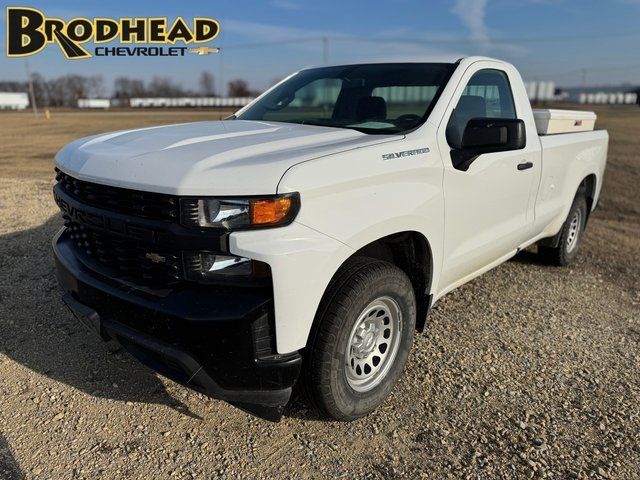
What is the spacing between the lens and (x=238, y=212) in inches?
87.7

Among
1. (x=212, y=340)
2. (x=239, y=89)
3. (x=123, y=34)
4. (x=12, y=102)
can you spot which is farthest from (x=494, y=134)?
(x=12, y=102)

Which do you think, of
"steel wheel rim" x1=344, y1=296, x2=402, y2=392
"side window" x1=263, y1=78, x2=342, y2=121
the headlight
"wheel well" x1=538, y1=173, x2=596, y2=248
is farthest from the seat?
"wheel well" x1=538, y1=173, x2=596, y2=248

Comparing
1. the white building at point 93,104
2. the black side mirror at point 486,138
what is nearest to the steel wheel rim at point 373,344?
the black side mirror at point 486,138

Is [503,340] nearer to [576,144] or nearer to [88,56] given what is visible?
[576,144]

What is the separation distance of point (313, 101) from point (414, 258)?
159cm

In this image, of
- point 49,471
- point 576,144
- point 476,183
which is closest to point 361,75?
point 476,183

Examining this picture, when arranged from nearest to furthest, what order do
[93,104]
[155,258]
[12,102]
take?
[155,258], [12,102], [93,104]

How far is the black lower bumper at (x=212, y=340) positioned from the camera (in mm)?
2223

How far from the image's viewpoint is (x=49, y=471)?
8.10ft

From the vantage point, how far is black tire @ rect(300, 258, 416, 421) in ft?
8.18

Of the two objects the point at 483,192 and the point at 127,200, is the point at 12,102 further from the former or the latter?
the point at 483,192

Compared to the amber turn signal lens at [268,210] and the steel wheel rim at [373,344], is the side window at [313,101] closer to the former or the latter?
the steel wheel rim at [373,344]

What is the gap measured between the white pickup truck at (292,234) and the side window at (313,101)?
14 cm

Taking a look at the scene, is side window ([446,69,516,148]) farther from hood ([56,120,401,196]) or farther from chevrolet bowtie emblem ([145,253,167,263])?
chevrolet bowtie emblem ([145,253,167,263])
